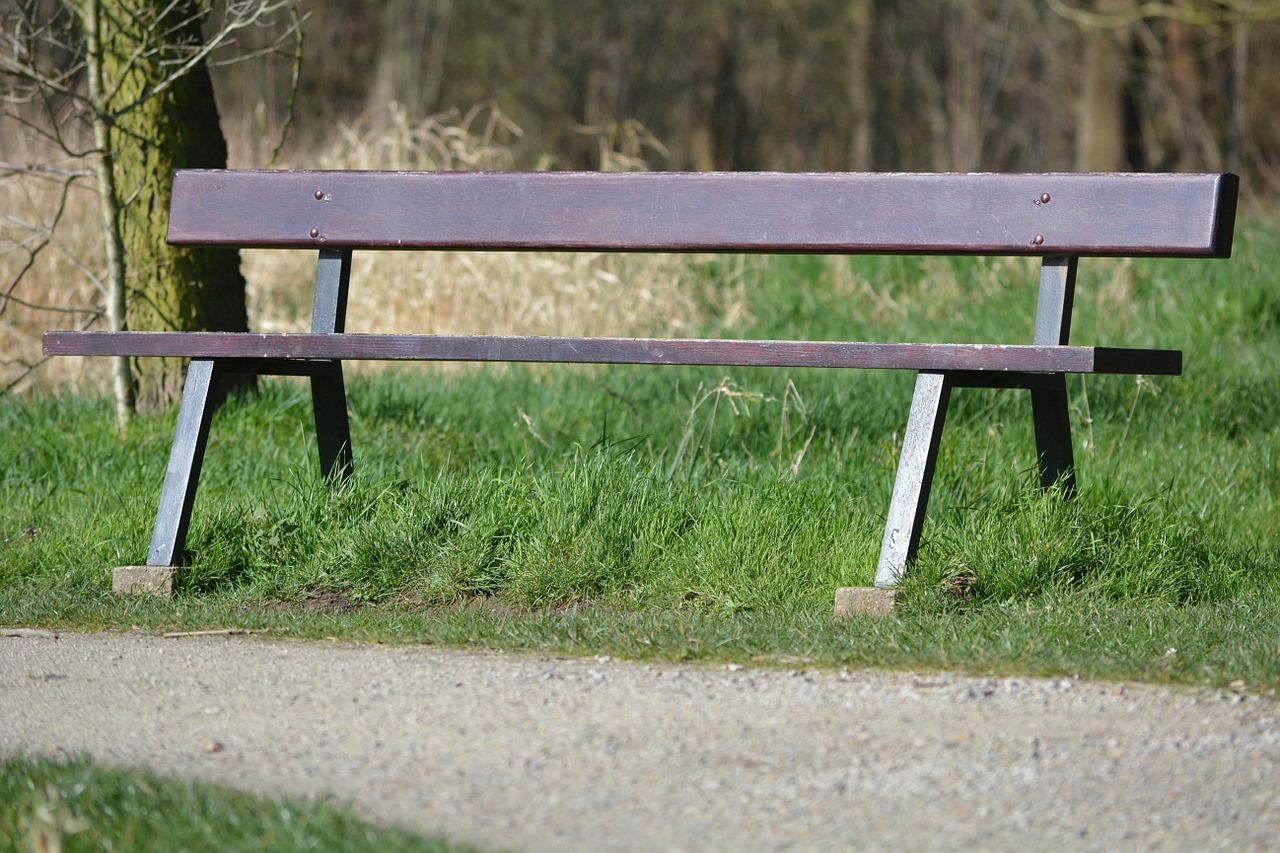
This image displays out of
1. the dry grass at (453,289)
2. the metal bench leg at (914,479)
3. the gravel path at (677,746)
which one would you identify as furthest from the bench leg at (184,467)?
the dry grass at (453,289)

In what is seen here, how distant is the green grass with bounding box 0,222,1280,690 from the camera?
3213 mm

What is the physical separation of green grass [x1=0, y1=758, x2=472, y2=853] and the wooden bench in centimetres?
156

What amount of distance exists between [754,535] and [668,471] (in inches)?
22.6

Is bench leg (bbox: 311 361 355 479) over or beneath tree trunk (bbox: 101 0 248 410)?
beneath

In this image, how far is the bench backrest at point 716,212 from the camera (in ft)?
11.5

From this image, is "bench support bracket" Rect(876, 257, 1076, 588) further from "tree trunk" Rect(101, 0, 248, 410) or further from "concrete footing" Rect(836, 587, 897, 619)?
"tree trunk" Rect(101, 0, 248, 410)

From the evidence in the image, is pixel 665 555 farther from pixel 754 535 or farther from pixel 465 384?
pixel 465 384

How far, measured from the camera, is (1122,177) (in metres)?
3.50

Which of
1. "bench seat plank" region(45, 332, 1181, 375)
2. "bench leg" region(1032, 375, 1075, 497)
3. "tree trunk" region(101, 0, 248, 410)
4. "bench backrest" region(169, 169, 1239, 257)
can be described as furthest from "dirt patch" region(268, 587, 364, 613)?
"tree trunk" region(101, 0, 248, 410)

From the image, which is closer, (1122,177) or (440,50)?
(1122,177)

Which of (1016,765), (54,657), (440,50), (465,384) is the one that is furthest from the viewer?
(440,50)

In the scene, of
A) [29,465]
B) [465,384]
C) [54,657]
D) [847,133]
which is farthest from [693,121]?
[54,657]

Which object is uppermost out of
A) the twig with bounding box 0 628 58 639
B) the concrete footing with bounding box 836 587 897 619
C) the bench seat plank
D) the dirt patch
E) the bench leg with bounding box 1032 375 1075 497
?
the bench seat plank

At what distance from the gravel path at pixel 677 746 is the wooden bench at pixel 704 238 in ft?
2.61
